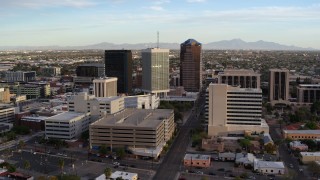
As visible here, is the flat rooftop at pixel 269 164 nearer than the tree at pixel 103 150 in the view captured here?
Yes

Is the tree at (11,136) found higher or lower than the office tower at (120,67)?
lower

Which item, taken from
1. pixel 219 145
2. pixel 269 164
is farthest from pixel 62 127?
pixel 269 164

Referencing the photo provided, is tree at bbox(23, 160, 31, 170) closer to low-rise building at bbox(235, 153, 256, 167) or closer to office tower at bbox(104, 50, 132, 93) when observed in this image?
low-rise building at bbox(235, 153, 256, 167)

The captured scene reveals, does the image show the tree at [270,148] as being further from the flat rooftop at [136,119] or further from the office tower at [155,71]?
the office tower at [155,71]

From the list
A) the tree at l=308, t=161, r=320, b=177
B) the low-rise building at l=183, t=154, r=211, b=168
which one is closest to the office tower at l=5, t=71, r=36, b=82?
the low-rise building at l=183, t=154, r=211, b=168

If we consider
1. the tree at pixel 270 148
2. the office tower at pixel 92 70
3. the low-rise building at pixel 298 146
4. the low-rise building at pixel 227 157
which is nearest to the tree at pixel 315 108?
the low-rise building at pixel 298 146

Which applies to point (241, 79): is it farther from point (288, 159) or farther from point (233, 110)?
point (288, 159)

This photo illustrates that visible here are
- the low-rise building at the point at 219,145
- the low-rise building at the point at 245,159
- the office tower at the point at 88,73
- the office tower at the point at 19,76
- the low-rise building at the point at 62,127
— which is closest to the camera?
the low-rise building at the point at 245,159

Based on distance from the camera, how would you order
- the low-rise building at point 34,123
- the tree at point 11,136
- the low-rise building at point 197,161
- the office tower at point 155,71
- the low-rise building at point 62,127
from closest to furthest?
1. the low-rise building at point 197,161
2. the low-rise building at point 62,127
3. the tree at point 11,136
4. the low-rise building at point 34,123
5. the office tower at point 155,71
